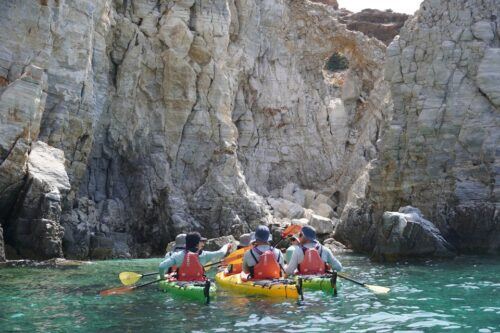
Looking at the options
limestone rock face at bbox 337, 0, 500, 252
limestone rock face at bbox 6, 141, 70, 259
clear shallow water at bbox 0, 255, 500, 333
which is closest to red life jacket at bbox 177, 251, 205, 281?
clear shallow water at bbox 0, 255, 500, 333

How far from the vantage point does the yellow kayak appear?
36.7 feet

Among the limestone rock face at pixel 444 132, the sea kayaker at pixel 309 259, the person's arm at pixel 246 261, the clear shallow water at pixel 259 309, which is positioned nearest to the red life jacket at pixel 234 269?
the clear shallow water at pixel 259 309

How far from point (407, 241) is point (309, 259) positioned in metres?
10.1

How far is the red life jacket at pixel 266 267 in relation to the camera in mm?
12141

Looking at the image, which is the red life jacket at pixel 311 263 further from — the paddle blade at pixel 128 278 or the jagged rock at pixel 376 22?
the jagged rock at pixel 376 22

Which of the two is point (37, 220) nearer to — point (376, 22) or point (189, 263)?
point (189, 263)

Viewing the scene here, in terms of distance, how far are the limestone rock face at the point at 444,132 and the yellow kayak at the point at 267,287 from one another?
1453 cm

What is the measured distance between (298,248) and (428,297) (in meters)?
2.80

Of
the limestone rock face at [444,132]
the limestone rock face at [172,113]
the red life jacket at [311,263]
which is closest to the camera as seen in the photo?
the red life jacket at [311,263]

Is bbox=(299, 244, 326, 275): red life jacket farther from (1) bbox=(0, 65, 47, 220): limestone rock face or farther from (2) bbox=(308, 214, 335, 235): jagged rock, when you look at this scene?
(2) bbox=(308, 214, 335, 235): jagged rock

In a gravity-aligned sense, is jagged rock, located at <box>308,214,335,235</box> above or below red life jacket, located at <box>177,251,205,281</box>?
above

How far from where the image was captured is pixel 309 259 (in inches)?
492

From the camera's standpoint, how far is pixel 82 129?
25.7m

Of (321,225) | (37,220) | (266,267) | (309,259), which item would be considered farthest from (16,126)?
(321,225)
